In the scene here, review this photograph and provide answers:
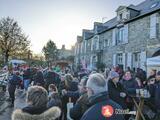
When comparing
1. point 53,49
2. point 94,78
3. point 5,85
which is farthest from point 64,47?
point 94,78

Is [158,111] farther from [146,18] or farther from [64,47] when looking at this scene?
[64,47]

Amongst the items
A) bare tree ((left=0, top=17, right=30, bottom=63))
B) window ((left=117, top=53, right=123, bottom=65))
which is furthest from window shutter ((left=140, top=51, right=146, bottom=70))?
bare tree ((left=0, top=17, right=30, bottom=63))

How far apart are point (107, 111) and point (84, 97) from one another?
4.75 feet

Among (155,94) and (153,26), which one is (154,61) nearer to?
(155,94)

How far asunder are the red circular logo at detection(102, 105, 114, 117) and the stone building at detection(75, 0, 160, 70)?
16.9 metres

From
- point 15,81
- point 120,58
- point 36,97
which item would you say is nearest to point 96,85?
point 36,97

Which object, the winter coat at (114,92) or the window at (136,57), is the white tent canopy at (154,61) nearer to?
the winter coat at (114,92)

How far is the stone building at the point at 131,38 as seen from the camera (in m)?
22.6

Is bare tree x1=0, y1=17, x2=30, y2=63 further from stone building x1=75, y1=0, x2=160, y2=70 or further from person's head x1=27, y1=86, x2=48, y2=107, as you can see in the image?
person's head x1=27, y1=86, x2=48, y2=107

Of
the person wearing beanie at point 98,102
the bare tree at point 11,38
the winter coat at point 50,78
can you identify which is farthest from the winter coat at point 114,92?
the bare tree at point 11,38

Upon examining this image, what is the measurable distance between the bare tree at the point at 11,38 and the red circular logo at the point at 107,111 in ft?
167

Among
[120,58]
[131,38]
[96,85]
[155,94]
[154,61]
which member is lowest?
[155,94]

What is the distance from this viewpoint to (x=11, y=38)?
2105 inches

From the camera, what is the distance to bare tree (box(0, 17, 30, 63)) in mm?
53188
